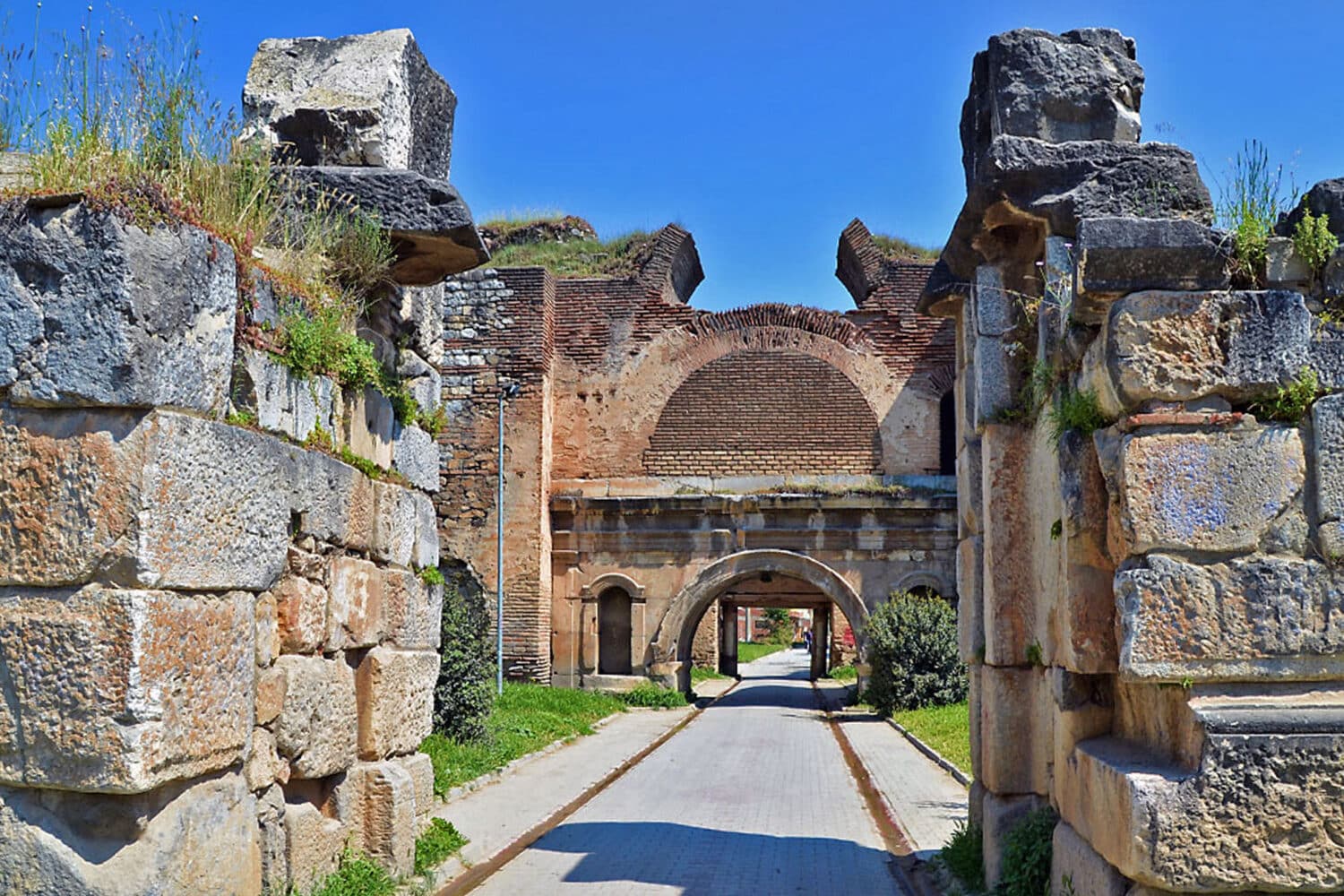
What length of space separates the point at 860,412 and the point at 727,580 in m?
3.80

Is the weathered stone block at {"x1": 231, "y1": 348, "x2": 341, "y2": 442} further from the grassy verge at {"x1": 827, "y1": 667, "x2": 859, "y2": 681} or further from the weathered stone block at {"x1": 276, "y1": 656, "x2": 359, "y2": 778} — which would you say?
the grassy verge at {"x1": 827, "y1": 667, "x2": 859, "y2": 681}

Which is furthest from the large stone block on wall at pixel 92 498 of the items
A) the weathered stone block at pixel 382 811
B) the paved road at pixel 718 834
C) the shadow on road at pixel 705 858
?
the shadow on road at pixel 705 858

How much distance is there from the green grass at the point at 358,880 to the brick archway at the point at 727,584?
15362 mm

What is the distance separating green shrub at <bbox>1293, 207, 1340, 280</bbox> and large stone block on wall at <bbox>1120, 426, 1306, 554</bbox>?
0.64m

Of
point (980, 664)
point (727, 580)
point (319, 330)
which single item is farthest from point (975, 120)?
point (727, 580)

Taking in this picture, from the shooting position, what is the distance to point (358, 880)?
5.46 metres

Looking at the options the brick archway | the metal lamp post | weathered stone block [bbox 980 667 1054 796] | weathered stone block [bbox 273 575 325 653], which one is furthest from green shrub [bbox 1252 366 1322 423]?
the brick archway

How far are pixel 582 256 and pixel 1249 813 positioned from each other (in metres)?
21.5

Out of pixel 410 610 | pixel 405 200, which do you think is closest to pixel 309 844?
pixel 410 610

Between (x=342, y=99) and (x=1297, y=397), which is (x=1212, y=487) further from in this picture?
(x=342, y=99)

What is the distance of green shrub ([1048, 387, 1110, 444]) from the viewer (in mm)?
4383

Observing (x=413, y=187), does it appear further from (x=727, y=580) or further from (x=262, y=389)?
(x=727, y=580)

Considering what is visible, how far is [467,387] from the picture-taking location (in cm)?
2216

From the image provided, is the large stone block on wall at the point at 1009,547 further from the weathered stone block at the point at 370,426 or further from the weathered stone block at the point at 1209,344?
the weathered stone block at the point at 370,426
